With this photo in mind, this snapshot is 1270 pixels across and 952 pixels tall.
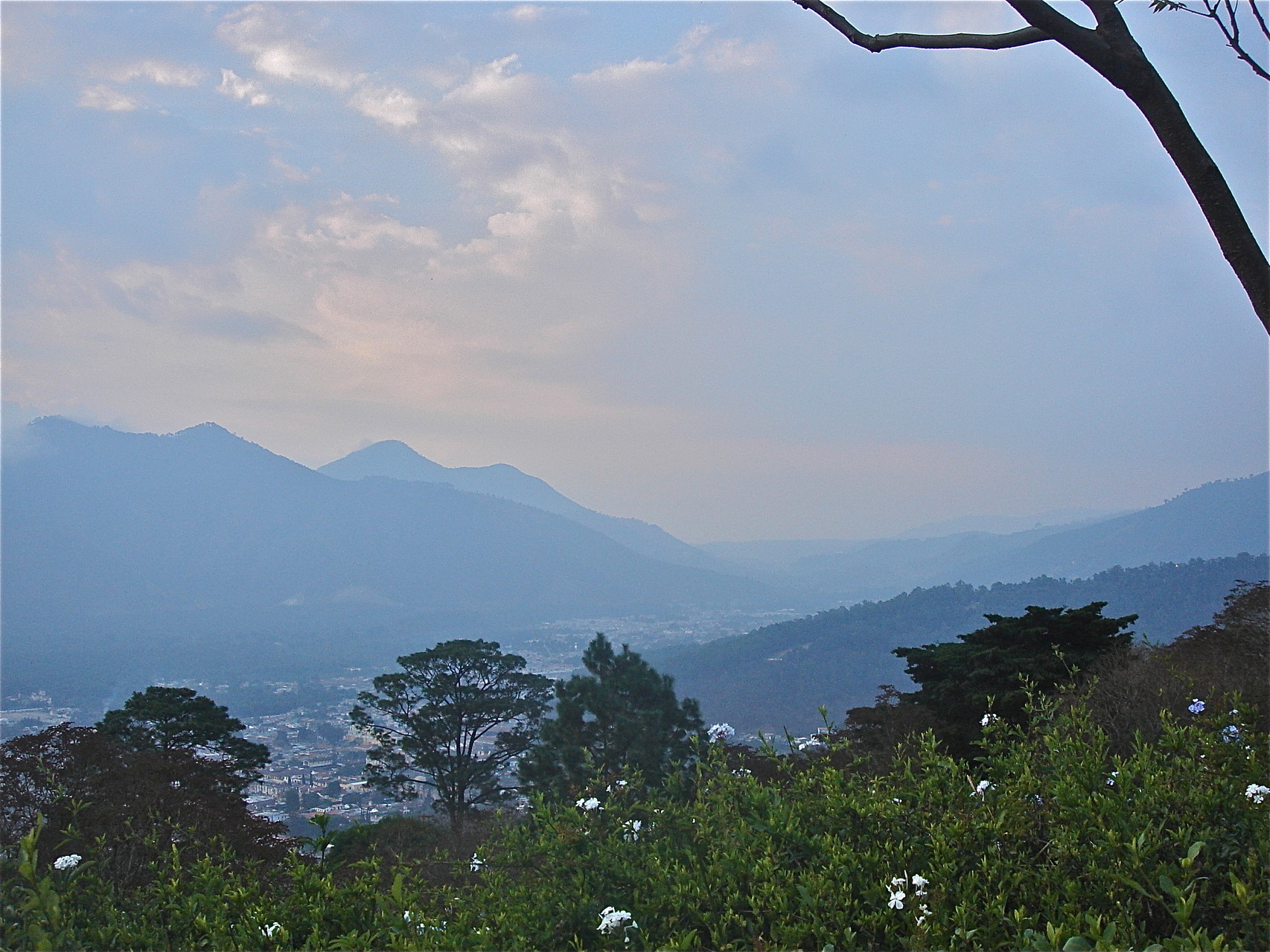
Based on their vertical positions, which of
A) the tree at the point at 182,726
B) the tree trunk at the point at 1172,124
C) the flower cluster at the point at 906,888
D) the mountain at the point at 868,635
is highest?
the tree trunk at the point at 1172,124

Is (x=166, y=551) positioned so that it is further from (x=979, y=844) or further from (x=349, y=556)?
(x=979, y=844)

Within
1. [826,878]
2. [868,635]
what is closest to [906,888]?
[826,878]

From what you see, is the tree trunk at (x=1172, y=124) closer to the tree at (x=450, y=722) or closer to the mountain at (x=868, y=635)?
the tree at (x=450, y=722)

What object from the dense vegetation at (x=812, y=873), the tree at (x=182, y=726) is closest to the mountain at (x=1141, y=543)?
the tree at (x=182, y=726)

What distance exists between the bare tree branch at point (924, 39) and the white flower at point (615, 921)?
7.91ft

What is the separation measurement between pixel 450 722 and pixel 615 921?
17.1m

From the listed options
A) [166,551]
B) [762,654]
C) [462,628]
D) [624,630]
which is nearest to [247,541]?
[166,551]

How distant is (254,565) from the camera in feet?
423

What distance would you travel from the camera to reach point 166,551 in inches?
4838

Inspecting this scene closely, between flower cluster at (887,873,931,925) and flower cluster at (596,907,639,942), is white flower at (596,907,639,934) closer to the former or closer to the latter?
flower cluster at (596,907,639,942)

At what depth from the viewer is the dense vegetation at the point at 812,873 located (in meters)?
1.84

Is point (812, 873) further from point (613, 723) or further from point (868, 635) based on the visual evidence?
point (868, 635)

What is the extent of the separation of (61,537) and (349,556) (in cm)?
4274

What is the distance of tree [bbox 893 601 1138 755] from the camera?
345 inches
